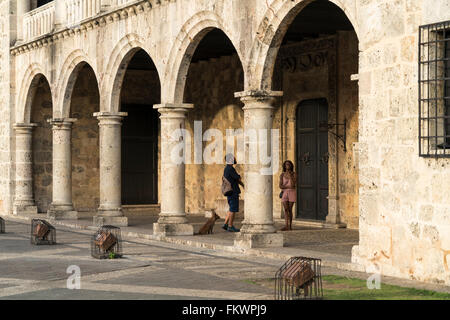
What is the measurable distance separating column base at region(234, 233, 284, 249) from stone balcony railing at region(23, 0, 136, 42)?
19.7 ft

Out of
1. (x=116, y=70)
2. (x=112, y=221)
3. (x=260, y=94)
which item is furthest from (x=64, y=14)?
(x=260, y=94)

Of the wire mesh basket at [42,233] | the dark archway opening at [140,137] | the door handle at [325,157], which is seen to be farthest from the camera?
the dark archway opening at [140,137]

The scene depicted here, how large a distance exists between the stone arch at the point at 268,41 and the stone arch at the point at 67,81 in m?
7.09

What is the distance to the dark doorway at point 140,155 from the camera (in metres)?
23.3

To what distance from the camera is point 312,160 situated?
1719cm

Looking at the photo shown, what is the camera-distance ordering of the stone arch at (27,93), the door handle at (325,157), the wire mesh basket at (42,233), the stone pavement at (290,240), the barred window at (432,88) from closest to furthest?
1. the barred window at (432,88)
2. the stone pavement at (290,240)
3. the wire mesh basket at (42,233)
4. the door handle at (325,157)
5. the stone arch at (27,93)

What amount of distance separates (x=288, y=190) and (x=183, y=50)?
3275 mm

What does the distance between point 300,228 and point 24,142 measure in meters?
9.11

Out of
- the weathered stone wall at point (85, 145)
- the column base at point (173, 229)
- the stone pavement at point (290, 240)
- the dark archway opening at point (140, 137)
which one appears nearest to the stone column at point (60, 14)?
the weathered stone wall at point (85, 145)

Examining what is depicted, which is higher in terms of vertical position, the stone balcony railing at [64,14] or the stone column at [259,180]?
the stone balcony railing at [64,14]

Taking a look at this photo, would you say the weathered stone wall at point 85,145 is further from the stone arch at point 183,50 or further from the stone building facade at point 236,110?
the stone arch at point 183,50

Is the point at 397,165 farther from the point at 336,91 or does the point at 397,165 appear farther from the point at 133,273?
the point at 336,91

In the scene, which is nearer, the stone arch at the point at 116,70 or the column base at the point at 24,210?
the stone arch at the point at 116,70

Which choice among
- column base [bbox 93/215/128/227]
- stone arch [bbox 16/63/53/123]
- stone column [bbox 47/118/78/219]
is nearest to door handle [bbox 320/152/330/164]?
column base [bbox 93/215/128/227]
